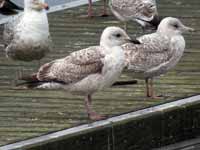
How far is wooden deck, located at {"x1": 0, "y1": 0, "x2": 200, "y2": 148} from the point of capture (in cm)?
1082

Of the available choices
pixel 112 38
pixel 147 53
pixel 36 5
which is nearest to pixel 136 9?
pixel 36 5

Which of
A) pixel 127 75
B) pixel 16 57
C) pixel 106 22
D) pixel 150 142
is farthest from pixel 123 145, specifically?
pixel 106 22

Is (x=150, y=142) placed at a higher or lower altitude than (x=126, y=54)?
lower

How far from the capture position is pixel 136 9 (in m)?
13.7

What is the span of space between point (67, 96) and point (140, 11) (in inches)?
84.6

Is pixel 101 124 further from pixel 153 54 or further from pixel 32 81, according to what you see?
pixel 153 54

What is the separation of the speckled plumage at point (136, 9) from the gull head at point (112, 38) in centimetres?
277

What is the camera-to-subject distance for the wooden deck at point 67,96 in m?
10.8

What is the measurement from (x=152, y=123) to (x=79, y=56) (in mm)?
1003

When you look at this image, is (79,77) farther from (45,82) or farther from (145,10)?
(145,10)

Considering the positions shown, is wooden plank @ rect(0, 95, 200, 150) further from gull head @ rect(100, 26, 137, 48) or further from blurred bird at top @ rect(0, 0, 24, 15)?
blurred bird at top @ rect(0, 0, 24, 15)

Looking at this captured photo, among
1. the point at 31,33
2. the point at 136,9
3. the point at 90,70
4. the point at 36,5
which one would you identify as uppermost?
the point at 36,5

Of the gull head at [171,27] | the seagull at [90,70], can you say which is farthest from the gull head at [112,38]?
the gull head at [171,27]

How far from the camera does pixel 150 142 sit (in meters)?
11.1
